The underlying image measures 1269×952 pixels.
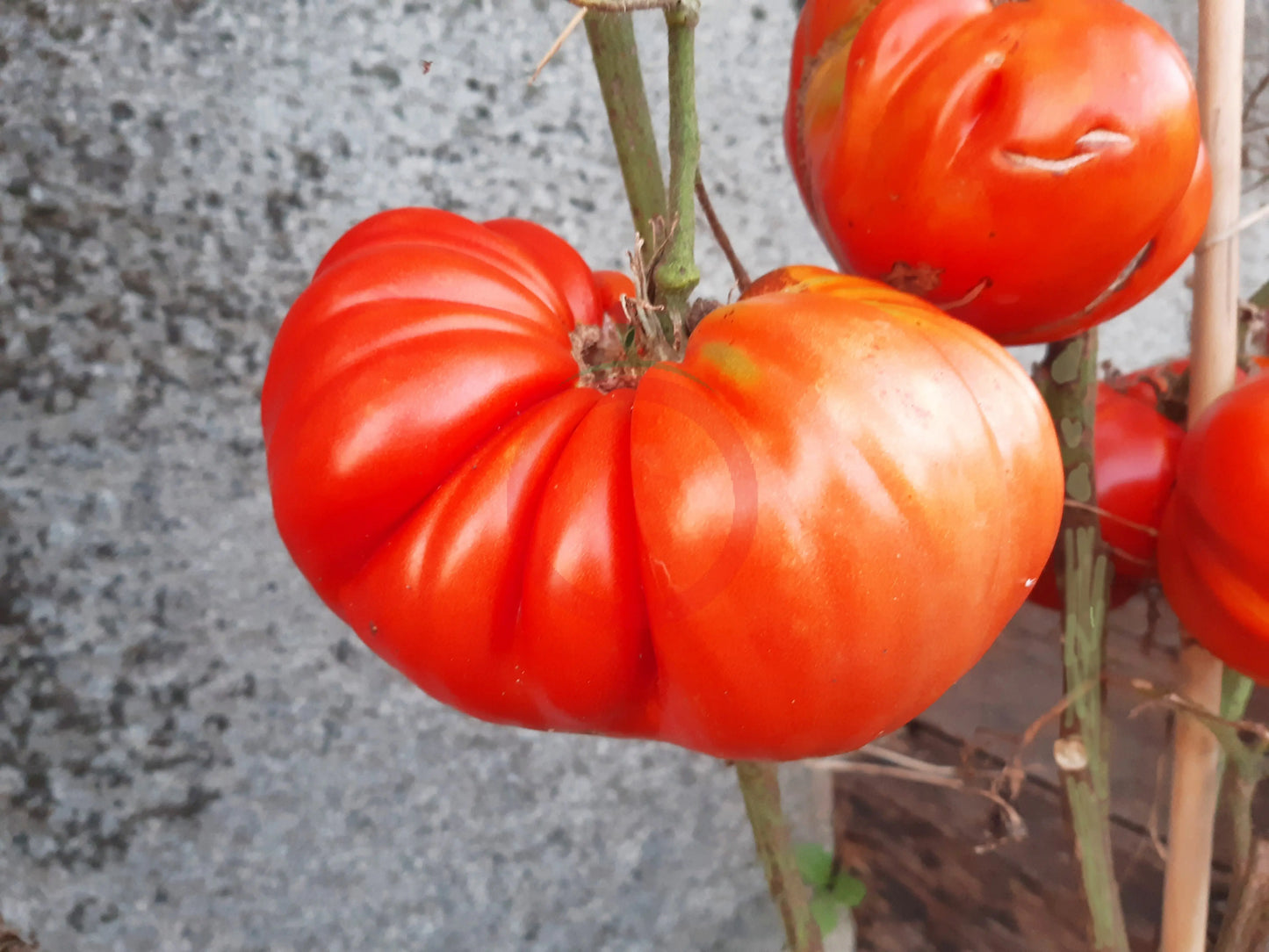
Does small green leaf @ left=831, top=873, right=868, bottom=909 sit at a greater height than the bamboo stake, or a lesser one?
lesser

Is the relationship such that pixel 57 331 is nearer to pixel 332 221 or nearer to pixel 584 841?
pixel 332 221

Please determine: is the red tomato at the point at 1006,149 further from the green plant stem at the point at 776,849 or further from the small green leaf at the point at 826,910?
the small green leaf at the point at 826,910

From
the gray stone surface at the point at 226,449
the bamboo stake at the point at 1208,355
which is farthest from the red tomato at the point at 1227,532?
the gray stone surface at the point at 226,449

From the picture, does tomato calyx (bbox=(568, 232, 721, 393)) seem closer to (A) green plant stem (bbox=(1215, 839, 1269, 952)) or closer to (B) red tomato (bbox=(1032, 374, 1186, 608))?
(B) red tomato (bbox=(1032, 374, 1186, 608))

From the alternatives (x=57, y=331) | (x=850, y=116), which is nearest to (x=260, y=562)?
(x=57, y=331)

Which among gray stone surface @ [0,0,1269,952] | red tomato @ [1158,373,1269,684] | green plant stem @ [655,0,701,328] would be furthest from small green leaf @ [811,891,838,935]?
green plant stem @ [655,0,701,328]

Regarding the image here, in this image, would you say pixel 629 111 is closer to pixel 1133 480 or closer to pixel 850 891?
pixel 1133 480
